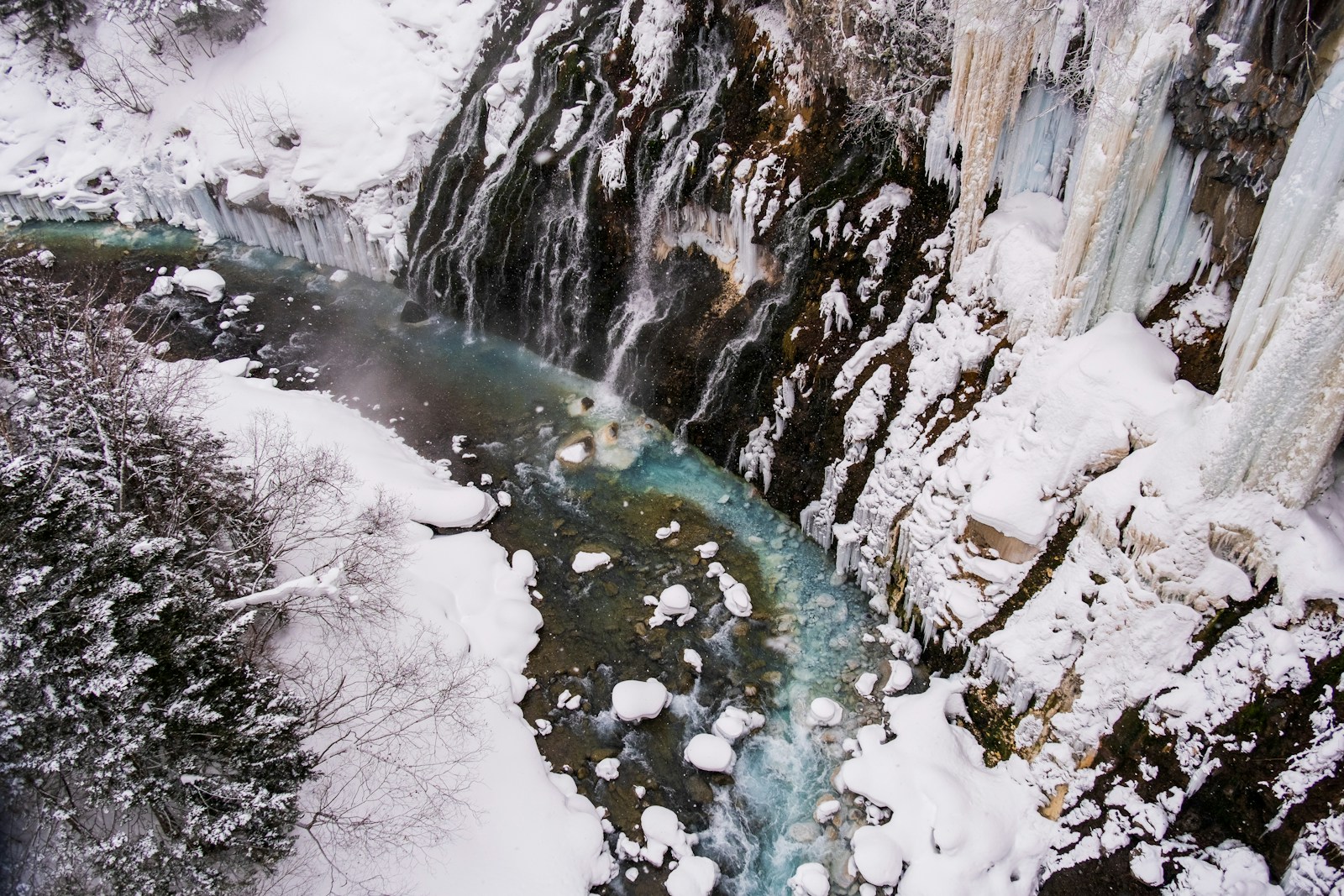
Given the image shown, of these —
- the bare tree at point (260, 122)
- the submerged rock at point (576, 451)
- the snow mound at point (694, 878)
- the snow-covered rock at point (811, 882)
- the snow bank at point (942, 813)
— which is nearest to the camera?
the snow bank at point (942, 813)

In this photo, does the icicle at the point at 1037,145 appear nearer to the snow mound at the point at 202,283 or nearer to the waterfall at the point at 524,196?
the waterfall at the point at 524,196

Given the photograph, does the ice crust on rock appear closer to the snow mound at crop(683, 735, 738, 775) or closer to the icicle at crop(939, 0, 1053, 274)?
the snow mound at crop(683, 735, 738, 775)

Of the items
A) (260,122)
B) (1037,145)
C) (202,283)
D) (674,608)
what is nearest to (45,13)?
(260,122)

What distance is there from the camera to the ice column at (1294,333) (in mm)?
6527

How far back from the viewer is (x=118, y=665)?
7.26 metres

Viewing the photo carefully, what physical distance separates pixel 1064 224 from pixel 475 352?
38.5 feet

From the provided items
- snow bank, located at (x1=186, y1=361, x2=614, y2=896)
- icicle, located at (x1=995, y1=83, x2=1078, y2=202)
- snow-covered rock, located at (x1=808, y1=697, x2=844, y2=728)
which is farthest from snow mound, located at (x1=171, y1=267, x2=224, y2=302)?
icicle, located at (x1=995, y1=83, x2=1078, y2=202)

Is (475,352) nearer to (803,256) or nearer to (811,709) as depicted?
(803,256)

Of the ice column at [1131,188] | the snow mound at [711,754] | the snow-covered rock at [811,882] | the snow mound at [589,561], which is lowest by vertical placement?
the snow-covered rock at [811,882]

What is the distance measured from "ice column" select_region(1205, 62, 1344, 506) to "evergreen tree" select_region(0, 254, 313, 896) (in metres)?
10.3

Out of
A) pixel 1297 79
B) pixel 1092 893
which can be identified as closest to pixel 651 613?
pixel 1092 893

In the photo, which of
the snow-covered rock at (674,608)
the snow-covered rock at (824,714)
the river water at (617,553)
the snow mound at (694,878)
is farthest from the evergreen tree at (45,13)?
the snow mound at (694,878)

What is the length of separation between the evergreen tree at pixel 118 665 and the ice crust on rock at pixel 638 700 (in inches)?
152

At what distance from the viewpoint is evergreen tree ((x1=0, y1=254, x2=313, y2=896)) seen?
692cm
